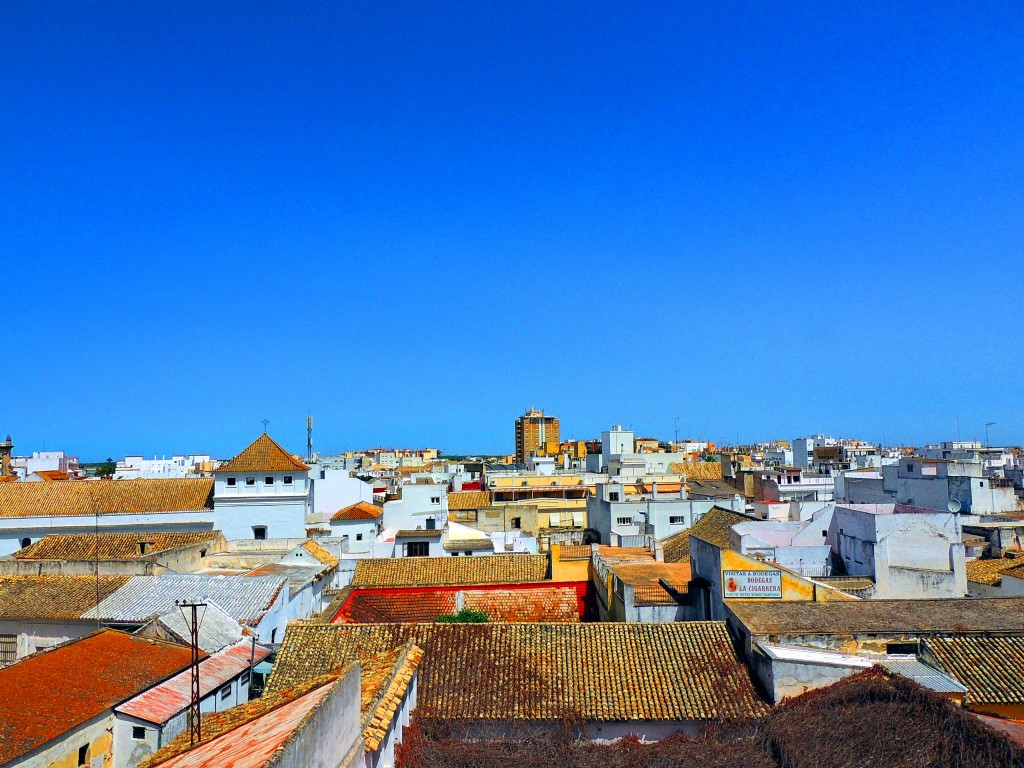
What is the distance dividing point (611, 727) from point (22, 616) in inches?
605

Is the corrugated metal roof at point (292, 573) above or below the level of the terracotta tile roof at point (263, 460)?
below

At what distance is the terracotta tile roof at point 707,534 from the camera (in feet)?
91.2

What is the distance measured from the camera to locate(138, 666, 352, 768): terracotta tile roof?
601cm

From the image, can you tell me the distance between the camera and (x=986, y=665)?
13844 millimetres

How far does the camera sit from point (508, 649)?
1557cm

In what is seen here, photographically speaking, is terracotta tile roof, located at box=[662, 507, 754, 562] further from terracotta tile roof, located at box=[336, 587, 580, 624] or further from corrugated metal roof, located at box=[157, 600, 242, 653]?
corrugated metal roof, located at box=[157, 600, 242, 653]

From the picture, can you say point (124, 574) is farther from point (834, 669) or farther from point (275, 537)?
point (834, 669)

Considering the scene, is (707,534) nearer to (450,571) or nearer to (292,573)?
(450,571)

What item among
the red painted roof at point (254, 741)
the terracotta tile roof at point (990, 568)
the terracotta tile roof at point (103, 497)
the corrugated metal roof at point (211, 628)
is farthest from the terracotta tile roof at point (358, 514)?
the red painted roof at point (254, 741)

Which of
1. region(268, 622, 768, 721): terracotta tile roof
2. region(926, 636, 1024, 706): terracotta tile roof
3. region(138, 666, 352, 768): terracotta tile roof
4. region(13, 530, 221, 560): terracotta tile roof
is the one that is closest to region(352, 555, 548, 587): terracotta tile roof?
region(13, 530, 221, 560): terracotta tile roof

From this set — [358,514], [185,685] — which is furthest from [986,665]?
[358,514]

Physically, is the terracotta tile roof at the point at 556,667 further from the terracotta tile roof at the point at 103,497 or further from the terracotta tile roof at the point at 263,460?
the terracotta tile roof at the point at 103,497

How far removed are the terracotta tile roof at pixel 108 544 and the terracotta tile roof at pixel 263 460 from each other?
4.43m

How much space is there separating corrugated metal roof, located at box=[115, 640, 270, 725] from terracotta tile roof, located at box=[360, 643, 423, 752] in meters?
4.22
